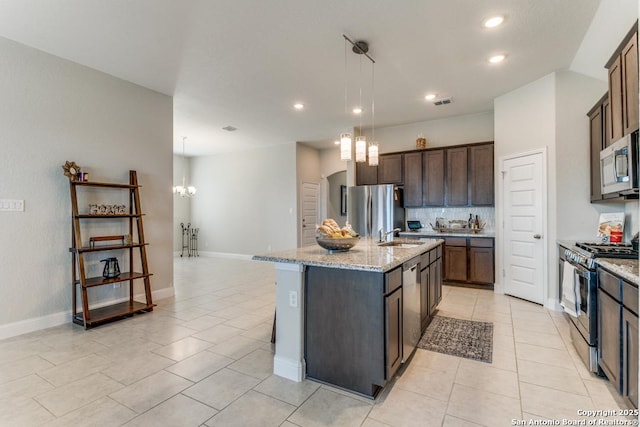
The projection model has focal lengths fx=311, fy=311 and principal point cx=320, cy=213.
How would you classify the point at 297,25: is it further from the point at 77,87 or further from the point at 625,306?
the point at 625,306

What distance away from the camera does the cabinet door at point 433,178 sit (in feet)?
17.8

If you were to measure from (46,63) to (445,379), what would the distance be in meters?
4.92

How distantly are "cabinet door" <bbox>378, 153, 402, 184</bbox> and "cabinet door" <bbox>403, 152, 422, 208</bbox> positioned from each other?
0.38 ft

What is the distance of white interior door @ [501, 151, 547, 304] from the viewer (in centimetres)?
407

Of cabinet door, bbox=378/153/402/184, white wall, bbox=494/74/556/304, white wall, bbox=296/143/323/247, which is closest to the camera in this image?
white wall, bbox=494/74/556/304

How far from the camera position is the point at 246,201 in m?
8.32

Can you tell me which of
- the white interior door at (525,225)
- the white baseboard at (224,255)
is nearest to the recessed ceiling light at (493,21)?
the white interior door at (525,225)

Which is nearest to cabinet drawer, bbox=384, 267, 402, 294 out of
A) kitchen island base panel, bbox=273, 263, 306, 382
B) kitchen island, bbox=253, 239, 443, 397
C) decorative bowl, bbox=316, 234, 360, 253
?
kitchen island, bbox=253, 239, 443, 397

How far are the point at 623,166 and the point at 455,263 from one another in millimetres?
2788

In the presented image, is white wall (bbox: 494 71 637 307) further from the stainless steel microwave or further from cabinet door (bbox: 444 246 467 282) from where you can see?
cabinet door (bbox: 444 246 467 282)

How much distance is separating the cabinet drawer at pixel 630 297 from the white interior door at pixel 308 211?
20.6 feet

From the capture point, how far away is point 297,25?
2914 mm

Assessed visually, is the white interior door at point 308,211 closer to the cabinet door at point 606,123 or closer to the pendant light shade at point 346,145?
the pendant light shade at point 346,145

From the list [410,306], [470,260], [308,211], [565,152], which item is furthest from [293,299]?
[308,211]
